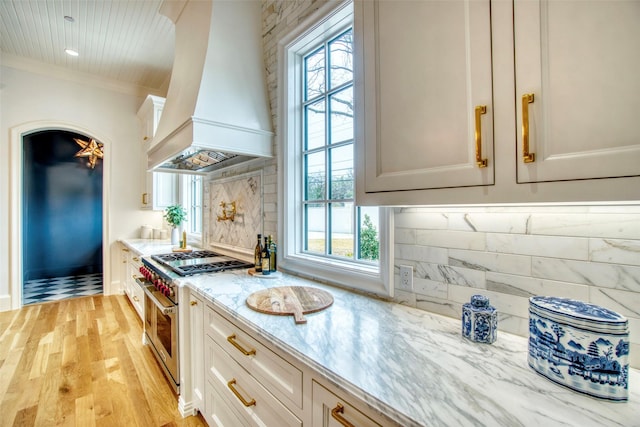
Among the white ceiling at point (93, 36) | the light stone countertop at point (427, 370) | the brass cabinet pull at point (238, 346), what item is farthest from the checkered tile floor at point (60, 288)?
the light stone countertop at point (427, 370)

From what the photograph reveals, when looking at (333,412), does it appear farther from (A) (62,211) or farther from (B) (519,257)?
(A) (62,211)

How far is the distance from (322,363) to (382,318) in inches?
16.8

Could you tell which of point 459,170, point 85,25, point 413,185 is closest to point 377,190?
point 413,185

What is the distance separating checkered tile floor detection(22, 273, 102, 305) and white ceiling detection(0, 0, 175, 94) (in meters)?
3.17

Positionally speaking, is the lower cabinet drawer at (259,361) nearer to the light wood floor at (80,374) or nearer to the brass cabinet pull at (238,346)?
the brass cabinet pull at (238,346)

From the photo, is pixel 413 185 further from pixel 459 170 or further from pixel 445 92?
pixel 445 92

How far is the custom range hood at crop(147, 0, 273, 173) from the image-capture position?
1.92 metres

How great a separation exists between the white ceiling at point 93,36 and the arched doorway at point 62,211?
1.62 meters

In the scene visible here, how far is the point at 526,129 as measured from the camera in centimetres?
72

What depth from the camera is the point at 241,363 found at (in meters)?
1.28

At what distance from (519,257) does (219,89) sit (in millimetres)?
1946

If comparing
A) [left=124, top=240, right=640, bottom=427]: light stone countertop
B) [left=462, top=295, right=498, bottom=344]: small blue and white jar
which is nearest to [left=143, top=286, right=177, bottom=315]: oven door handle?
[left=124, top=240, right=640, bottom=427]: light stone countertop

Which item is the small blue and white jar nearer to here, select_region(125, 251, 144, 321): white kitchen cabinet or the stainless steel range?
the stainless steel range

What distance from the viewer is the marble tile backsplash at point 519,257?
82 cm
